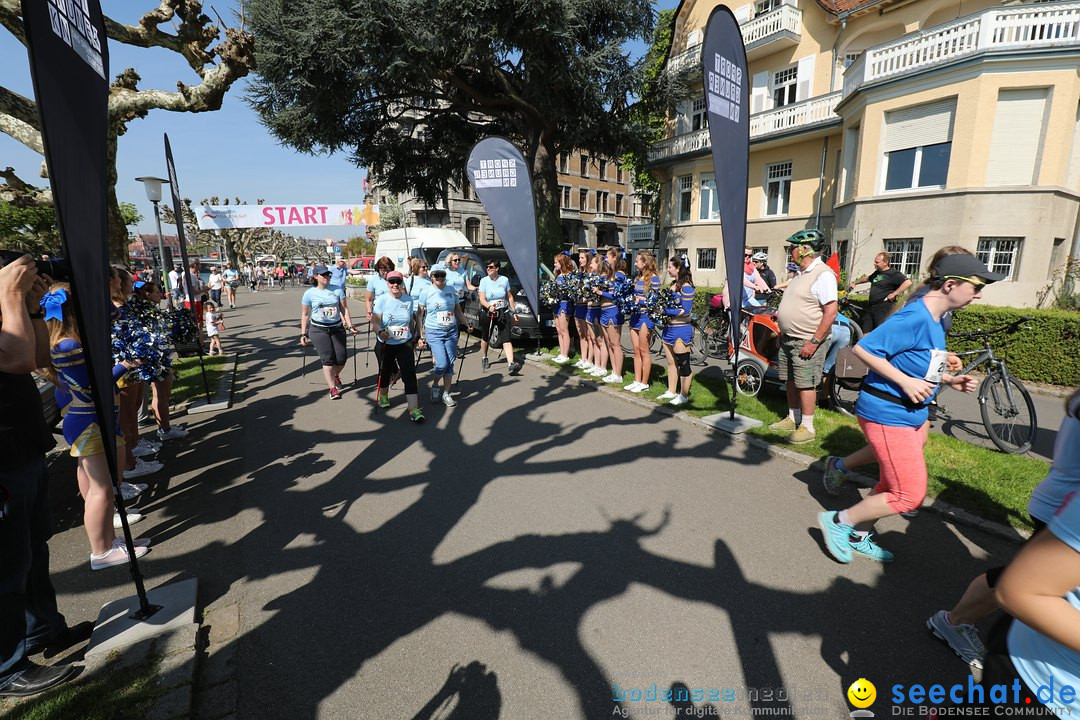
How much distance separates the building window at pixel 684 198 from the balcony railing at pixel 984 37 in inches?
393

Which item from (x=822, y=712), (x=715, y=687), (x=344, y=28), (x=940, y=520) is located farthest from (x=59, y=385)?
(x=344, y=28)

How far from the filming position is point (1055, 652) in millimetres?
1218

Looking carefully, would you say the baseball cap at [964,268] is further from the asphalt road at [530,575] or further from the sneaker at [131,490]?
the sneaker at [131,490]

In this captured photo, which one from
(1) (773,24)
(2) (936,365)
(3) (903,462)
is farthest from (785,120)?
(3) (903,462)

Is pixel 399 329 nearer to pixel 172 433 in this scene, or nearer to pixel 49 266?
pixel 172 433

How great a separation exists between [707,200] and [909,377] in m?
22.9

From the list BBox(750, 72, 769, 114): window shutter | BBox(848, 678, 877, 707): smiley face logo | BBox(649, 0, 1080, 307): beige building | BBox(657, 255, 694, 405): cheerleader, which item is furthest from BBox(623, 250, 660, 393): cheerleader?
BBox(750, 72, 769, 114): window shutter

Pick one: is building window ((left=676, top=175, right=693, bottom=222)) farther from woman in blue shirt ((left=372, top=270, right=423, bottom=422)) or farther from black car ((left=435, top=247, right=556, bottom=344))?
woman in blue shirt ((left=372, top=270, right=423, bottom=422))

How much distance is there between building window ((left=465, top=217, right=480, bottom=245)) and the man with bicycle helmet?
45.5m

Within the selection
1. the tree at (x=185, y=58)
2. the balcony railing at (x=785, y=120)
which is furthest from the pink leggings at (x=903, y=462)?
A: the balcony railing at (x=785, y=120)

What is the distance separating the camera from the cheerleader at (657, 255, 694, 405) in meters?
6.28

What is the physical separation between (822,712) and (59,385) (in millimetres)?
4855

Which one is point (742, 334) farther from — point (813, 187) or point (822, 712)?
point (813, 187)

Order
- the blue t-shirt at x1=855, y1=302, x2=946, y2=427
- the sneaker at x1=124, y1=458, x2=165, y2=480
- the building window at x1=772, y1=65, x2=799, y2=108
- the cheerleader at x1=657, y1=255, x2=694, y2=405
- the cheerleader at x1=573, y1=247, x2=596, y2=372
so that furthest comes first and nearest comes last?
the building window at x1=772, y1=65, x2=799, y2=108
the cheerleader at x1=573, y1=247, x2=596, y2=372
the cheerleader at x1=657, y1=255, x2=694, y2=405
the sneaker at x1=124, y1=458, x2=165, y2=480
the blue t-shirt at x1=855, y1=302, x2=946, y2=427
